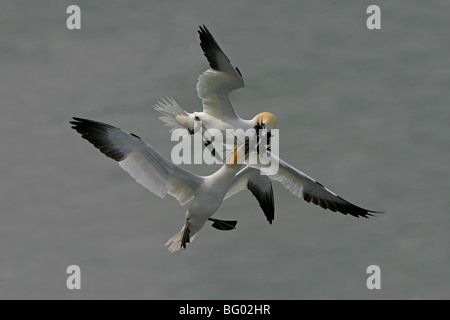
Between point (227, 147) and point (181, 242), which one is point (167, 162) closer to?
point (181, 242)

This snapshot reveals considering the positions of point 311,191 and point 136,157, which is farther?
point 311,191

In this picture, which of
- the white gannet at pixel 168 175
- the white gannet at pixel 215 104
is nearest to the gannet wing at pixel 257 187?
the white gannet at pixel 168 175

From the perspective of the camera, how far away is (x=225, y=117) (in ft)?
45.5

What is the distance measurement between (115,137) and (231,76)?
276 centimetres

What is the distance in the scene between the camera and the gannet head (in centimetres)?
1385

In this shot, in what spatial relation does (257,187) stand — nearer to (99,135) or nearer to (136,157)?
(136,157)

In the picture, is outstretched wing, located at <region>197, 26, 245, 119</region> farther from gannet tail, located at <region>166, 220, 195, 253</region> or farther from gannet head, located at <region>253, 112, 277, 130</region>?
gannet tail, located at <region>166, 220, 195, 253</region>

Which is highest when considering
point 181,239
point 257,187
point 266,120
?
point 266,120

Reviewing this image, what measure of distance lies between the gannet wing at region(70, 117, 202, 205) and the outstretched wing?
7.07 ft

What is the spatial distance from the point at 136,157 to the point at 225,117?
8.25 ft

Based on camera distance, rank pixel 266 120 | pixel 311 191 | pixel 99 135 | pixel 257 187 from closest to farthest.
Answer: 1. pixel 99 135
2. pixel 257 187
3. pixel 311 191
4. pixel 266 120

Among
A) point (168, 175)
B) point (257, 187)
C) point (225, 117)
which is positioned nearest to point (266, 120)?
point (225, 117)

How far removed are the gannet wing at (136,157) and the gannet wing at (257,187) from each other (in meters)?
1.00

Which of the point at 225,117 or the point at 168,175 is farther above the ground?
the point at 225,117
